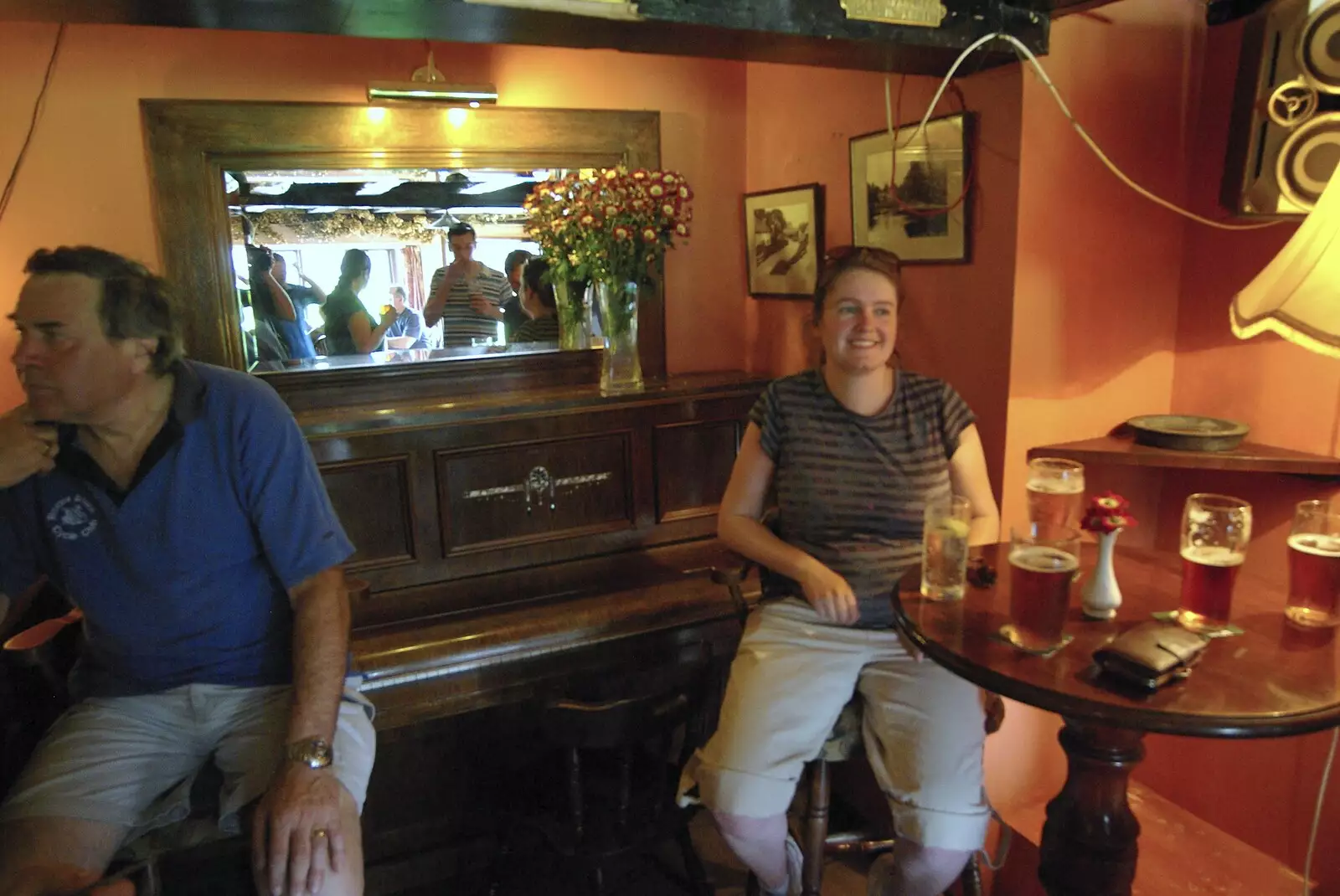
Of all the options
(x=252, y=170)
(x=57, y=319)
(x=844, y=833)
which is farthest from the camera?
(x=252, y=170)

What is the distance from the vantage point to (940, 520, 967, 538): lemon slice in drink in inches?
60.1

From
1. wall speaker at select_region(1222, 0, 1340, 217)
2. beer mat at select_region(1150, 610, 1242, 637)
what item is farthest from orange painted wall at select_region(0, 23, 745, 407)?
beer mat at select_region(1150, 610, 1242, 637)

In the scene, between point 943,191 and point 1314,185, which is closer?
point 1314,185

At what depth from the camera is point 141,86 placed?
2.41 m

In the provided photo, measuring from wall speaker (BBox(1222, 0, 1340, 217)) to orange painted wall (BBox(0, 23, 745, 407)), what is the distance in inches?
67.8

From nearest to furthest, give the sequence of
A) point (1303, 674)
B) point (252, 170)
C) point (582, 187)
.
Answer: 1. point (1303, 674)
2. point (252, 170)
3. point (582, 187)

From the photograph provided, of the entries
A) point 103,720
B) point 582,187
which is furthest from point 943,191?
point 103,720

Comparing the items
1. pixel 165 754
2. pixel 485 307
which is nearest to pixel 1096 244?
pixel 485 307

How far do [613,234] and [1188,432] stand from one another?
64.5 inches

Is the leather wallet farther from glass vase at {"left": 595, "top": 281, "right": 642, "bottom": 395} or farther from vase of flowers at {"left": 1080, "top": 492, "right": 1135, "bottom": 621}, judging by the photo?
glass vase at {"left": 595, "top": 281, "right": 642, "bottom": 395}

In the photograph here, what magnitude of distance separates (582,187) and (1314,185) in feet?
6.13

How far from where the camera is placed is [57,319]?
1521 millimetres

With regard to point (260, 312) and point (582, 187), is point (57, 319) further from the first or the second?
point (582, 187)

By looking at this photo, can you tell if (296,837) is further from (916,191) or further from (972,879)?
(916,191)
